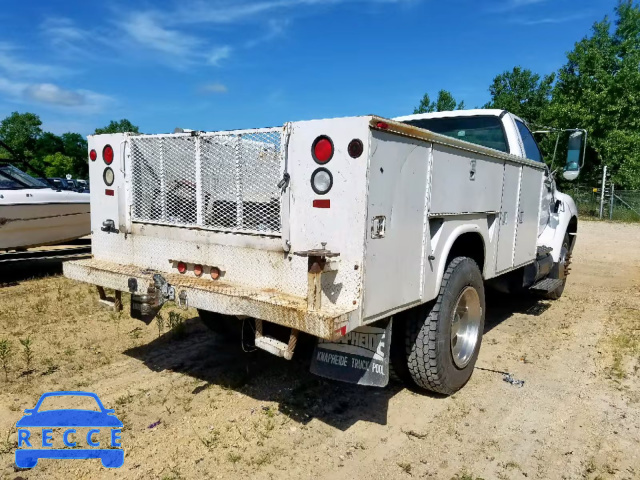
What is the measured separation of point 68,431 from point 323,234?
2097 millimetres

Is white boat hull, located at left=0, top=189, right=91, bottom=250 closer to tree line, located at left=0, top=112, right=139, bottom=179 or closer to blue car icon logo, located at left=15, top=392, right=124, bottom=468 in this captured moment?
blue car icon logo, located at left=15, top=392, right=124, bottom=468

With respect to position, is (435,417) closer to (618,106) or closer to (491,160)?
(491,160)

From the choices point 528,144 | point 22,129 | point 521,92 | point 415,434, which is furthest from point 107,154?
point 22,129

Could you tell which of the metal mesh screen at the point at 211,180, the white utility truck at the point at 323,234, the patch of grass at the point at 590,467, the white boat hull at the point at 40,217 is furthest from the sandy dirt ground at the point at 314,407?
the white boat hull at the point at 40,217

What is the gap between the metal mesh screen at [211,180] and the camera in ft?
9.84

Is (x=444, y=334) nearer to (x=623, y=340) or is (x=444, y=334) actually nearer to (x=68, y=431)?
(x=68, y=431)

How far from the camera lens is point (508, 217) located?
4.36 meters

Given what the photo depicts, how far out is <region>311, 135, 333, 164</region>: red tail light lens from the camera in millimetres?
2637

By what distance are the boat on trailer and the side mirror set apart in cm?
743

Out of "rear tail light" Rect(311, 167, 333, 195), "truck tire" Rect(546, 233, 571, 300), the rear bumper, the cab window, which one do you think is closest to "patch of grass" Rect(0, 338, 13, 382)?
the rear bumper

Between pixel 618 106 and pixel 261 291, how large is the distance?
2945 centimetres

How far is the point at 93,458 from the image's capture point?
2854 mm

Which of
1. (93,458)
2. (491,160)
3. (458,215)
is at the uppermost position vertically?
(491,160)

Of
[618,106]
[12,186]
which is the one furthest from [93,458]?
[618,106]
